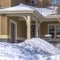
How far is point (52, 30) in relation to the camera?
25609mm

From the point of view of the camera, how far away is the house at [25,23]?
1939cm

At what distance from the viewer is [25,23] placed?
24922 mm

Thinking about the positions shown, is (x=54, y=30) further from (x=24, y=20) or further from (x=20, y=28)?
(x=20, y=28)

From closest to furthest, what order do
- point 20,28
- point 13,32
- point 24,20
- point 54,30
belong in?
point 13,32 → point 20,28 → point 24,20 → point 54,30

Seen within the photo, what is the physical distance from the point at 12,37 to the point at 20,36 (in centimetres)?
201

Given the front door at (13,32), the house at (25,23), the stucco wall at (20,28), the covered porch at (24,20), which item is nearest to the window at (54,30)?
the house at (25,23)

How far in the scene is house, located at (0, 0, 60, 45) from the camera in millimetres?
19391

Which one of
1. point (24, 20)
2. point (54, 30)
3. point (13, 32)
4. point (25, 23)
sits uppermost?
point (24, 20)

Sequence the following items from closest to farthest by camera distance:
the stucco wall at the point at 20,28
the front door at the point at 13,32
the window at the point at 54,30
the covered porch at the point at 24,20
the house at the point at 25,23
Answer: the covered porch at the point at 24,20 → the house at the point at 25,23 → the front door at the point at 13,32 → the stucco wall at the point at 20,28 → the window at the point at 54,30

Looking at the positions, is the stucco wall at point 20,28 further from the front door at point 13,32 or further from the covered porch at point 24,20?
the front door at point 13,32

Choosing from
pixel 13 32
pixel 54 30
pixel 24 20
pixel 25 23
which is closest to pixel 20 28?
pixel 24 20

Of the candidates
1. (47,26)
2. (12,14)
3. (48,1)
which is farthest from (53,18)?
(12,14)

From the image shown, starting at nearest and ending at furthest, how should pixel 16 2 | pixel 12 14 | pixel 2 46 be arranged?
1. pixel 2 46
2. pixel 12 14
3. pixel 16 2

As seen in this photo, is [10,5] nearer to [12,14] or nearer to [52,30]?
[12,14]
